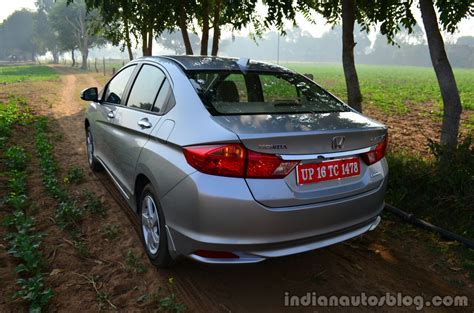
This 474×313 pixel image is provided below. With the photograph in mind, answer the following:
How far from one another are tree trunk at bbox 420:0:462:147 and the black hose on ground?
1.33 metres

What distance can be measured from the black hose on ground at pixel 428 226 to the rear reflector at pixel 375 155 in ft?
4.57

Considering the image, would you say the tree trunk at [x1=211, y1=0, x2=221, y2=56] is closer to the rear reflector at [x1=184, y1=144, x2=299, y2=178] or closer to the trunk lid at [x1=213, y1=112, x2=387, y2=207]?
the trunk lid at [x1=213, y1=112, x2=387, y2=207]

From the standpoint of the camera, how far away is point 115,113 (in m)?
4.09

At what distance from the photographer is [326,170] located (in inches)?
99.4

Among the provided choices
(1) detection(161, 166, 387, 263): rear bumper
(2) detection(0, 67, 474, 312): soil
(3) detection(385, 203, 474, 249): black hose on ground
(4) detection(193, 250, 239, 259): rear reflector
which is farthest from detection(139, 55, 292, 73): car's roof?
(3) detection(385, 203, 474, 249): black hose on ground

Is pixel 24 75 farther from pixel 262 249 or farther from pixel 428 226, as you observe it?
pixel 262 249

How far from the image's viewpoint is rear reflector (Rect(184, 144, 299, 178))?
231 cm

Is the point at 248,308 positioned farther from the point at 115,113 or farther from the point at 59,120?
the point at 59,120

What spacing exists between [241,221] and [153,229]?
1.12 meters

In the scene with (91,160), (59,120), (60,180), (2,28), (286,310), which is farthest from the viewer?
(2,28)

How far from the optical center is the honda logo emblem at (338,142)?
2.53 metres

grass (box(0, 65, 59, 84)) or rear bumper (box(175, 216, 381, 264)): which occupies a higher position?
grass (box(0, 65, 59, 84))

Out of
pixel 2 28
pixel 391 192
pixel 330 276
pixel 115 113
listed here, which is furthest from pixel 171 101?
pixel 2 28

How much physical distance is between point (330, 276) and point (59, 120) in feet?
31.5
